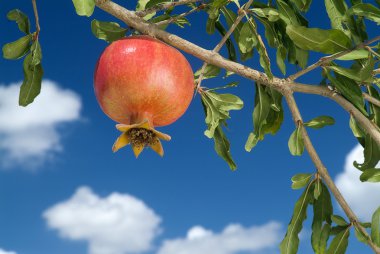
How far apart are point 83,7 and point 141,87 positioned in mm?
538

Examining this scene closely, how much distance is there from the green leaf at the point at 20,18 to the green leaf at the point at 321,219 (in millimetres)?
2193

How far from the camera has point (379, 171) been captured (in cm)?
328

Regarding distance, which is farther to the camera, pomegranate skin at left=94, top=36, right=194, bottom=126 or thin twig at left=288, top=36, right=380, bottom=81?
thin twig at left=288, top=36, right=380, bottom=81

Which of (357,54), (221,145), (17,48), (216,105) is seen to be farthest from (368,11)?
(17,48)

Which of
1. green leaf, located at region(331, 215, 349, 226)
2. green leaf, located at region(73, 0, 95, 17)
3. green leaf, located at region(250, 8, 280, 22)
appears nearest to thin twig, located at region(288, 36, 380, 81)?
green leaf, located at region(250, 8, 280, 22)

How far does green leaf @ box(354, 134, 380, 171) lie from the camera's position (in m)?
3.72

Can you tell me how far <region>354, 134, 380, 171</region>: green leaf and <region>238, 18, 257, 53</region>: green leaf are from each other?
1029mm

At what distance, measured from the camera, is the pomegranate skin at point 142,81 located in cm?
280

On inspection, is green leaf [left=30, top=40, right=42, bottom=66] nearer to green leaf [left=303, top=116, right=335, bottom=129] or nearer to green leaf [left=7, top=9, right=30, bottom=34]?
green leaf [left=7, top=9, right=30, bottom=34]

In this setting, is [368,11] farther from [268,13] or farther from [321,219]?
[321,219]

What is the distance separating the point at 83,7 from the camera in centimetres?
287

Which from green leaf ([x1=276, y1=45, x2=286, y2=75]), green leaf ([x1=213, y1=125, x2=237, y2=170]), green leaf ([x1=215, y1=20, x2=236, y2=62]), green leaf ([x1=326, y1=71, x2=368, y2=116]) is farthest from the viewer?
green leaf ([x1=215, y1=20, x2=236, y2=62])

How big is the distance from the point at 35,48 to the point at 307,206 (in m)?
2.14

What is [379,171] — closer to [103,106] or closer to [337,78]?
[337,78]
